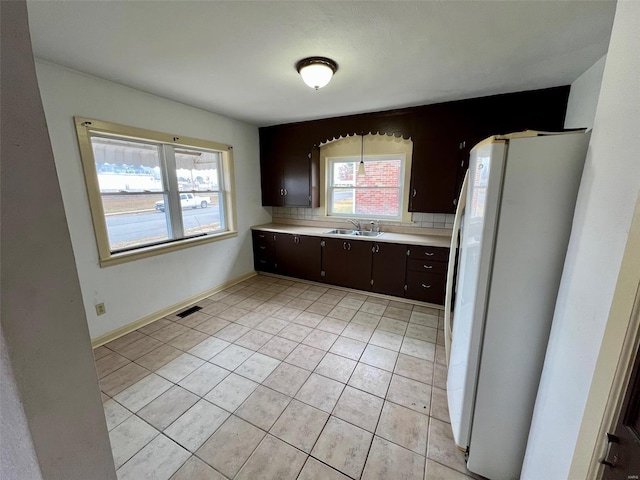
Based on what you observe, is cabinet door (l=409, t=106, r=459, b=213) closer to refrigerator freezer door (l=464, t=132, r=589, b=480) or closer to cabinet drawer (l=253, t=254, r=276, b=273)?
refrigerator freezer door (l=464, t=132, r=589, b=480)

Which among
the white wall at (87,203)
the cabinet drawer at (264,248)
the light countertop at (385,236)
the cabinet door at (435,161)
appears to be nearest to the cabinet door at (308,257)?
the light countertop at (385,236)

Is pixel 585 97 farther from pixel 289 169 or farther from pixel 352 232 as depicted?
pixel 289 169

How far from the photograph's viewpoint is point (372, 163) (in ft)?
12.6

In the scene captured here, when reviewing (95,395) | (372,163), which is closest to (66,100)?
(95,395)

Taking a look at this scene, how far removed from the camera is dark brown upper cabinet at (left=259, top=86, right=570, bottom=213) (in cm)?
264

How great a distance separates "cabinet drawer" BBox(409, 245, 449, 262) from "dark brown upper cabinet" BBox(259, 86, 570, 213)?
51 cm

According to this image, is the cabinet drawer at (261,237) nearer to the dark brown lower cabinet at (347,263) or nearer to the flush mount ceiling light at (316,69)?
the dark brown lower cabinet at (347,263)

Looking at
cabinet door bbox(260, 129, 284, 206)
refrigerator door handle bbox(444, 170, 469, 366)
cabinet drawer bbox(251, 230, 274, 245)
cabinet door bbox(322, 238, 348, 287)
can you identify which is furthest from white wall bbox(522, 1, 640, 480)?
cabinet door bbox(260, 129, 284, 206)

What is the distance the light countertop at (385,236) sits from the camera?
3147 millimetres

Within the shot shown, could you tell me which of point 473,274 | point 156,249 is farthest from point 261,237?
point 473,274

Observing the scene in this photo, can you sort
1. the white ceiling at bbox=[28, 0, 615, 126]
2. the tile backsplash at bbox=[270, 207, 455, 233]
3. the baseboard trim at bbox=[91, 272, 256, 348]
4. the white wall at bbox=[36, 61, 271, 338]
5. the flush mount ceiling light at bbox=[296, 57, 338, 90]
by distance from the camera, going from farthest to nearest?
the tile backsplash at bbox=[270, 207, 455, 233]
the baseboard trim at bbox=[91, 272, 256, 348]
the white wall at bbox=[36, 61, 271, 338]
the flush mount ceiling light at bbox=[296, 57, 338, 90]
the white ceiling at bbox=[28, 0, 615, 126]

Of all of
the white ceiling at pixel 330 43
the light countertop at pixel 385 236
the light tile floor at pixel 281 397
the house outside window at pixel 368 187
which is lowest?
the light tile floor at pixel 281 397

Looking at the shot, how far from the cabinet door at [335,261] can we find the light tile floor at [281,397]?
74cm

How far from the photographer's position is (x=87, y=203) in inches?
91.3
